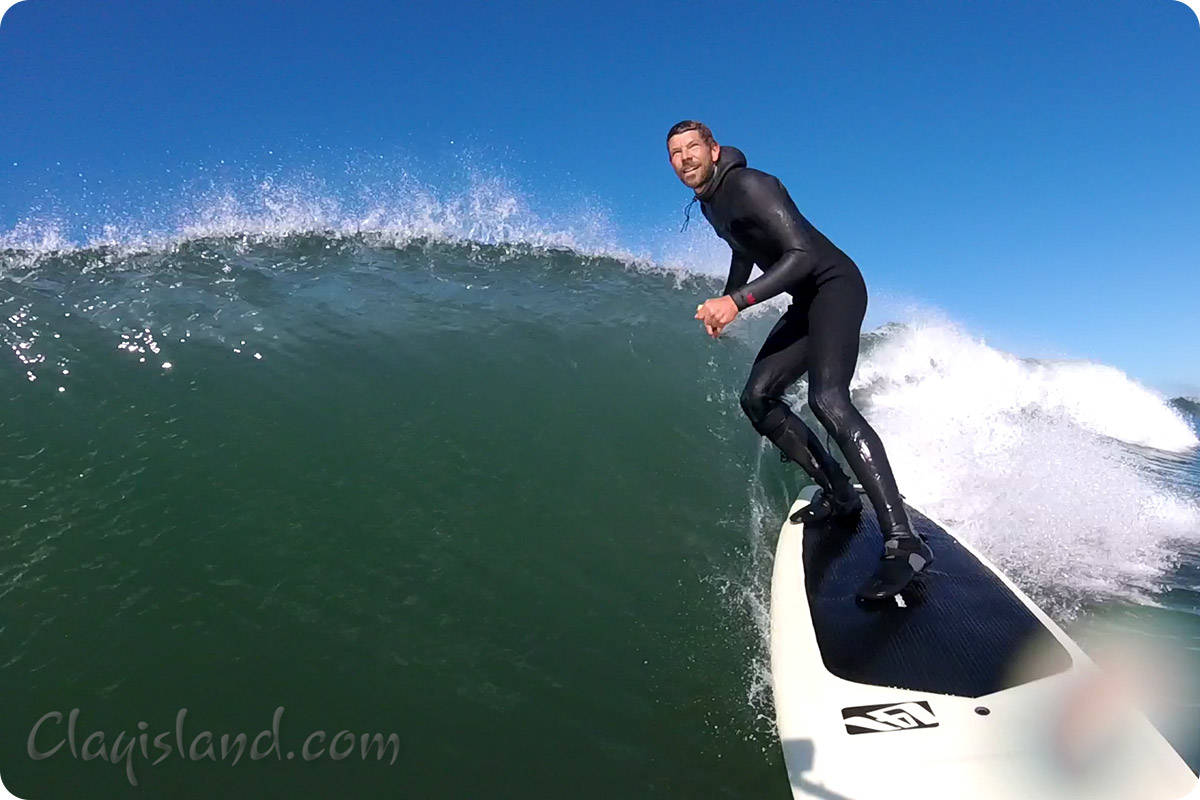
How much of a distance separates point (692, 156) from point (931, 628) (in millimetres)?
2630

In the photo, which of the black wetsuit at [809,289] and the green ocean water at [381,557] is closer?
the green ocean water at [381,557]

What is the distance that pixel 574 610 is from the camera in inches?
132

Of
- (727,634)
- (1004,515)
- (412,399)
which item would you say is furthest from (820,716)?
(412,399)

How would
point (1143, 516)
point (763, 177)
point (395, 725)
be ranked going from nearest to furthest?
1. point (395, 725)
2. point (763, 177)
3. point (1143, 516)

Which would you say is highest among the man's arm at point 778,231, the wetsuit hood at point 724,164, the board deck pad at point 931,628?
the wetsuit hood at point 724,164

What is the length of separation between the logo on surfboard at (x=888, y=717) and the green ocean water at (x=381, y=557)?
0.35 metres

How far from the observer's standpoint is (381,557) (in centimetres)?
361

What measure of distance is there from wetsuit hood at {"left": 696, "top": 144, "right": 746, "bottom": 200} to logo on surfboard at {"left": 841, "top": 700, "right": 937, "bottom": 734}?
8.52ft

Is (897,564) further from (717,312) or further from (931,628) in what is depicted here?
(717,312)

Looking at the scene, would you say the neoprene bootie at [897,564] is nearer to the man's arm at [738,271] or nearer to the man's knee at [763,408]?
the man's knee at [763,408]

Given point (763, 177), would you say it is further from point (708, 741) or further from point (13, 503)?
point (13, 503)

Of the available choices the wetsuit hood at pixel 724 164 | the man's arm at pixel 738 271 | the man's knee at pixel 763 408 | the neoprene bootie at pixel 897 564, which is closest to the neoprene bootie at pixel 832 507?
the man's knee at pixel 763 408

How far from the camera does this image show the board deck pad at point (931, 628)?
8.87ft

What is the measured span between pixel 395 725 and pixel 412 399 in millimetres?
3536
